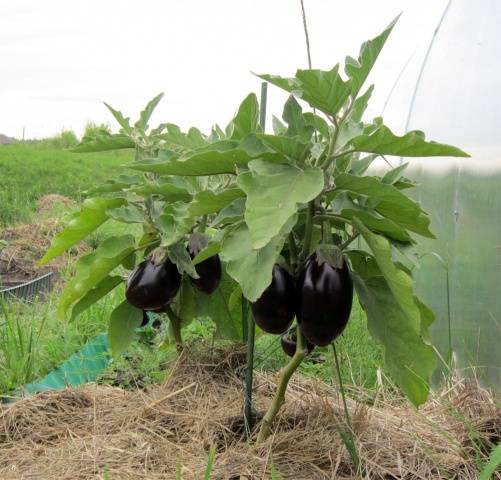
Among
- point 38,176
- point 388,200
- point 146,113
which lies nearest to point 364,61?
point 388,200

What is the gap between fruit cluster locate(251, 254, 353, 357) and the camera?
102 cm

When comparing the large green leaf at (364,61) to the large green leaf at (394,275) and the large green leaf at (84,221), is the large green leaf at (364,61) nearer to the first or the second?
the large green leaf at (394,275)

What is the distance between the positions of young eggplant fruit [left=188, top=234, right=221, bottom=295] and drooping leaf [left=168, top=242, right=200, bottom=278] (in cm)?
4

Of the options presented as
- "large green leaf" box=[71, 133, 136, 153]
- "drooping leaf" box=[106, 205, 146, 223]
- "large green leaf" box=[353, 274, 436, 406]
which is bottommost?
"large green leaf" box=[353, 274, 436, 406]

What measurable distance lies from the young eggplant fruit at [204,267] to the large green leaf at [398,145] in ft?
1.31

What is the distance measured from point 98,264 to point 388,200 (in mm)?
575

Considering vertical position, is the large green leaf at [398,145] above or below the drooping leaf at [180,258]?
above

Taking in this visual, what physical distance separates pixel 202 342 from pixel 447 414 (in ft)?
1.86

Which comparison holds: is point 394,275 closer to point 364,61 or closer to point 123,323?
point 364,61

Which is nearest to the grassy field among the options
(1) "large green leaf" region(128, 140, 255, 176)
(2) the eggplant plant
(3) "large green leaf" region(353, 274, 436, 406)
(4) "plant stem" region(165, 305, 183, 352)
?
(4) "plant stem" region(165, 305, 183, 352)

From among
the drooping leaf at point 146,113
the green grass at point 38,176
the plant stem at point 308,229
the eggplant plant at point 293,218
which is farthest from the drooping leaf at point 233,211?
the green grass at point 38,176

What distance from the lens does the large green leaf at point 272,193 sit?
84cm

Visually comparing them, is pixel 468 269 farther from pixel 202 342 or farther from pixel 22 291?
pixel 22 291

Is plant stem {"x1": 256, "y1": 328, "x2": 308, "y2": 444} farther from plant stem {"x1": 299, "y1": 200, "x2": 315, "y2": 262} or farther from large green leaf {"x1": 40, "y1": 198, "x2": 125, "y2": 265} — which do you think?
large green leaf {"x1": 40, "y1": 198, "x2": 125, "y2": 265}
